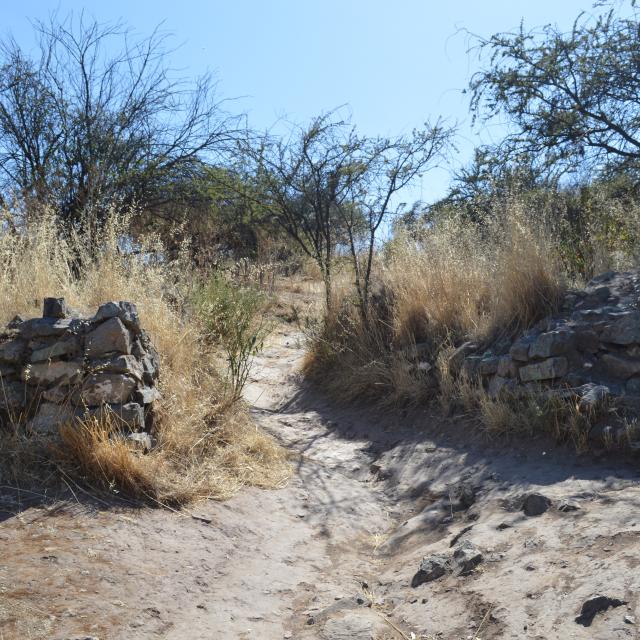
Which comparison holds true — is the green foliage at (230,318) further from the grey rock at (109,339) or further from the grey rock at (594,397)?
the grey rock at (594,397)

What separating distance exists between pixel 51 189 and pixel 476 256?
596 centimetres

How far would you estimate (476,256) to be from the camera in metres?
7.69

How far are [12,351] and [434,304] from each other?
428 centimetres

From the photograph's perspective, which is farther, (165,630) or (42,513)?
(42,513)

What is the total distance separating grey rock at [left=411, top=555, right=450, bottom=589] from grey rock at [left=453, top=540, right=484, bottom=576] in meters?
0.06

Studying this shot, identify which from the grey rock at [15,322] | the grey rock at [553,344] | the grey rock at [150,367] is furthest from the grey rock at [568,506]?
the grey rock at [15,322]

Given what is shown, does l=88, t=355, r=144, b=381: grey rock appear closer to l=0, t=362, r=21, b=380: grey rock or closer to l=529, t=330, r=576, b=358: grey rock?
l=0, t=362, r=21, b=380: grey rock

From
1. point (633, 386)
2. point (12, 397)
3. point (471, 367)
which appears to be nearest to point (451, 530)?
point (633, 386)

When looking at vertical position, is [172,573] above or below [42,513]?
below

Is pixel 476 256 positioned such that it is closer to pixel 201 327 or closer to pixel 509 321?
pixel 509 321

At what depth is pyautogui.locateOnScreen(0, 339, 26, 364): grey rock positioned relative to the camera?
5.00 meters

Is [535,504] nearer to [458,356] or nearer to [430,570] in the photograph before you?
[430,570]

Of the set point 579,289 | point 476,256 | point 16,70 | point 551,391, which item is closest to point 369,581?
A: point 551,391

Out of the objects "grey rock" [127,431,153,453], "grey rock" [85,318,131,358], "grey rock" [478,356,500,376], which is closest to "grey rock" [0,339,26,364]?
"grey rock" [85,318,131,358]
